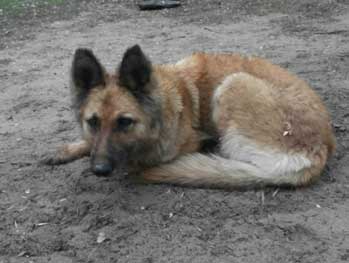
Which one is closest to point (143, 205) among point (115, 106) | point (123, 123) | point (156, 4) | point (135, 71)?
point (123, 123)

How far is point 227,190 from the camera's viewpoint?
426 cm

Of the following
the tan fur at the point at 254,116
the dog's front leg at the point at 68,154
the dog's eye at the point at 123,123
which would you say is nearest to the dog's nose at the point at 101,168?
the dog's eye at the point at 123,123

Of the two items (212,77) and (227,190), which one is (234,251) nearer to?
(227,190)

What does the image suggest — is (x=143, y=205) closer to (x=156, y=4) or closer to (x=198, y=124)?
(x=198, y=124)

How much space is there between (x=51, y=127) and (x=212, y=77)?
5.94 ft

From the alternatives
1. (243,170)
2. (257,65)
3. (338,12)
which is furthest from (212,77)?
(338,12)

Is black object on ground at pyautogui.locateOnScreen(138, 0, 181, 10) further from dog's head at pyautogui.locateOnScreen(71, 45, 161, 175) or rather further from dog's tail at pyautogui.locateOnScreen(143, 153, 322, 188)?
dog's tail at pyautogui.locateOnScreen(143, 153, 322, 188)

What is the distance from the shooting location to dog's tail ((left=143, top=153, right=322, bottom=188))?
166 inches


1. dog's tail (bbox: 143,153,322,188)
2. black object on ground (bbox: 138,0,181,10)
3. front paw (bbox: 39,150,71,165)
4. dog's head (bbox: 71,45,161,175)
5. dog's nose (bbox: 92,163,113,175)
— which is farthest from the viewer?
black object on ground (bbox: 138,0,181,10)

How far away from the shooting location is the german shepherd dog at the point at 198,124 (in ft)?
13.7

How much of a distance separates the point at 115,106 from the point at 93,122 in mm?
224

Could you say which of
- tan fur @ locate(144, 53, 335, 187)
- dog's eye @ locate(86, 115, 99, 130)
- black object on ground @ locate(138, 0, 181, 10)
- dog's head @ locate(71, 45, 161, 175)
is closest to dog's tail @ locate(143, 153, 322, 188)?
tan fur @ locate(144, 53, 335, 187)

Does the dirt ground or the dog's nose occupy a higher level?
the dog's nose

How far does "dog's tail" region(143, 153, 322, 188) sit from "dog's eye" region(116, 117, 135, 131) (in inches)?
17.1
